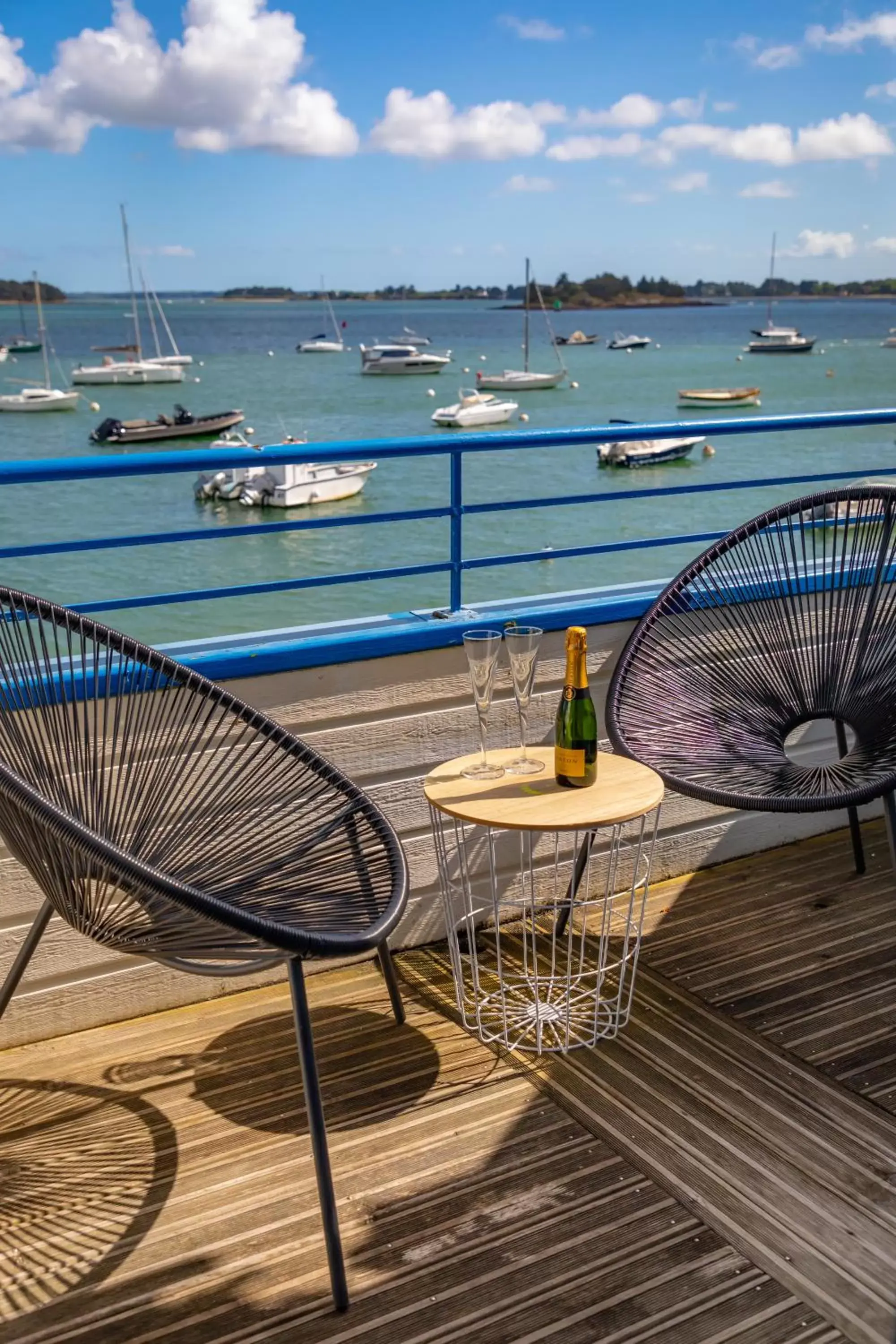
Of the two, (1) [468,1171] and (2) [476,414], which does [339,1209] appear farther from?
(2) [476,414]

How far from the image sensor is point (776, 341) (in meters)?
79.2

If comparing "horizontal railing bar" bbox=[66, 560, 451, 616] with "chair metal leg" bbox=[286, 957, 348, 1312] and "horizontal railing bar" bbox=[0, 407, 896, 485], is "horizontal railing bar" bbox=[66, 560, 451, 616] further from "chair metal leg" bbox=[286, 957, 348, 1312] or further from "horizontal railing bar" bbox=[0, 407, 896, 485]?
"chair metal leg" bbox=[286, 957, 348, 1312]

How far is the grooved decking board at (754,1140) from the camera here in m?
1.64

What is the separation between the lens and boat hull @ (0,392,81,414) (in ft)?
147

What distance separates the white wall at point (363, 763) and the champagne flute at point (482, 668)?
1.17 feet

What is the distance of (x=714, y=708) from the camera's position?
8.71 ft

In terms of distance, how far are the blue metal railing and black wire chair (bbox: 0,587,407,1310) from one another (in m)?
0.16

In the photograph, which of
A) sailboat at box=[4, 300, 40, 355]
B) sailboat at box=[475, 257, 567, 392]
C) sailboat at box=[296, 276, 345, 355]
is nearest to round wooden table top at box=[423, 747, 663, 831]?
sailboat at box=[475, 257, 567, 392]

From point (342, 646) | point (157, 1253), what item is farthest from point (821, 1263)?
point (342, 646)

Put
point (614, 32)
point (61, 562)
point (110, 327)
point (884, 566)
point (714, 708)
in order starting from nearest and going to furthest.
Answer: point (714, 708)
point (884, 566)
point (61, 562)
point (614, 32)
point (110, 327)

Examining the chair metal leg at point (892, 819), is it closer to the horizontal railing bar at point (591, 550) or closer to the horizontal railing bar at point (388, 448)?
the horizontal railing bar at point (591, 550)

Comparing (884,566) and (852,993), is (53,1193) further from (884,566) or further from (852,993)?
(884,566)

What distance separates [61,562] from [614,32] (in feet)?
201

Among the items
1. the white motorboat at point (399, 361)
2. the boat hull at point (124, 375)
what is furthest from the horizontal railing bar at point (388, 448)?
the white motorboat at point (399, 361)
